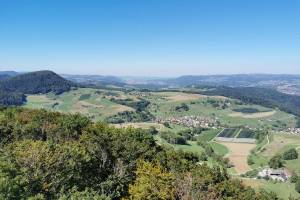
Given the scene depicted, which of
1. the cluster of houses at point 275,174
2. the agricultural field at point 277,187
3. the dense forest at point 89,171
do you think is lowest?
the cluster of houses at point 275,174

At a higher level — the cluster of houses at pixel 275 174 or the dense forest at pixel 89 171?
the dense forest at pixel 89 171

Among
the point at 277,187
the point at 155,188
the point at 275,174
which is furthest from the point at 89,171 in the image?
the point at 275,174

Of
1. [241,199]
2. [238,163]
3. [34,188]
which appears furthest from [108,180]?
[238,163]

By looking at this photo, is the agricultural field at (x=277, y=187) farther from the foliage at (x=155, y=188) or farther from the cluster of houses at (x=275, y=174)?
the foliage at (x=155, y=188)

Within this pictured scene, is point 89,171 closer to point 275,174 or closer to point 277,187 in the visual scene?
point 277,187

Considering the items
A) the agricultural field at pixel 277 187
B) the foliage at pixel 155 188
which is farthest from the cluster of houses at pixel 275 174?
the foliage at pixel 155 188

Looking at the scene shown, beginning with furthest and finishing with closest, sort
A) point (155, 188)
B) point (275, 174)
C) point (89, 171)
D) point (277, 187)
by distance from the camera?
point (275, 174) → point (277, 187) → point (89, 171) → point (155, 188)

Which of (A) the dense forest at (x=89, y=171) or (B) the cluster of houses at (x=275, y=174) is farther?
(B) the cluster of houses at (x=275, y=174)

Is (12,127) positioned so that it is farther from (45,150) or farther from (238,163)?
(238,163)

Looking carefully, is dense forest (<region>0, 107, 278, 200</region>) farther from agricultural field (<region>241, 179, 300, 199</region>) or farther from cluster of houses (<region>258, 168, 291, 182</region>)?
cluster of houses (<region>258, 168, 291, 182</region>)
